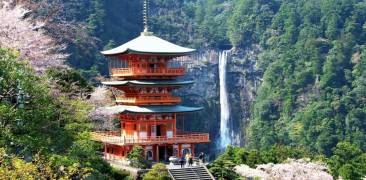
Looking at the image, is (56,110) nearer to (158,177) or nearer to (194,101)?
(158,177)

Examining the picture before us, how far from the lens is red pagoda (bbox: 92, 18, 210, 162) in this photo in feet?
115

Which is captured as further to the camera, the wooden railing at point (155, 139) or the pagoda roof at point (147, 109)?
the pagoda roof at point (147, 109)

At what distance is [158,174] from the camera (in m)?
29.8

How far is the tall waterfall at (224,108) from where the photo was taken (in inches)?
3140

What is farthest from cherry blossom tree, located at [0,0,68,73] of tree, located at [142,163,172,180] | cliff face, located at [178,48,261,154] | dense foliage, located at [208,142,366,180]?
cliff face, located at [178,48,261,154]

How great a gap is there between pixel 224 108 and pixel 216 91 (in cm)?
365

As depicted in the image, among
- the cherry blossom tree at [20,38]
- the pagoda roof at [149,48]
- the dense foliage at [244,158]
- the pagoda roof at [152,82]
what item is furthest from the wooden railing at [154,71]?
the cherry blossom tree at [20,38]

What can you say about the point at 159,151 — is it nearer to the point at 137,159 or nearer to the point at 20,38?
the point at 137,159

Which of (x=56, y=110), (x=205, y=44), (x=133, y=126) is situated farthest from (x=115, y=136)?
(x=205, y=44)

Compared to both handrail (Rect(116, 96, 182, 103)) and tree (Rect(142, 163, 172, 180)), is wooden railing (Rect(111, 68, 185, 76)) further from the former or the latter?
tree (Rect(142, 163, 172, 180))

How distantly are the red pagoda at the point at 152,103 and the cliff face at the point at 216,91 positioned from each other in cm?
4317

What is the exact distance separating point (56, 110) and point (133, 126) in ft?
43.0

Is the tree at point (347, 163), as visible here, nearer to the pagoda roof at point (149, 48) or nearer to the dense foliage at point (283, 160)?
the dense foliage at point (283, 160)

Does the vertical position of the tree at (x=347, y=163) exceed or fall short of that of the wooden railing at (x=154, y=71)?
it falls short
